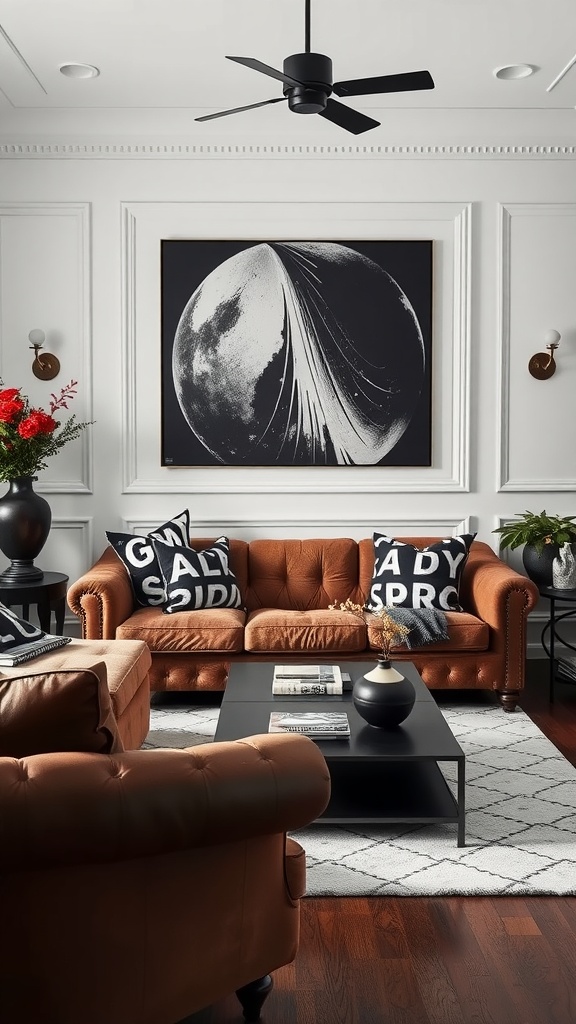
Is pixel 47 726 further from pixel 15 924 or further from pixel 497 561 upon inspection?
pixel 497 561

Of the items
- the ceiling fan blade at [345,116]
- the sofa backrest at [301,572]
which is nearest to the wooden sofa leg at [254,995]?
the ceiling fan blade at [345,116]

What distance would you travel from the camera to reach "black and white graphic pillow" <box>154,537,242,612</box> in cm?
462

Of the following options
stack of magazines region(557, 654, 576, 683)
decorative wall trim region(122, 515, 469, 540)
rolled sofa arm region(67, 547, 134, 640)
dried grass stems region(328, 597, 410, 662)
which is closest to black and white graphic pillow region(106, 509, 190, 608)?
rolled sofa arm region(67, 547, 134, 640)

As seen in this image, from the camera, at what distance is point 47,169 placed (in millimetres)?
5203

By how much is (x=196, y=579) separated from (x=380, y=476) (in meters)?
1.34

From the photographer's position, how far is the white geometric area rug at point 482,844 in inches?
107

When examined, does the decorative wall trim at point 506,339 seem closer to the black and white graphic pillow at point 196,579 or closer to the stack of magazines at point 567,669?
the stack of magazines at point 567,669

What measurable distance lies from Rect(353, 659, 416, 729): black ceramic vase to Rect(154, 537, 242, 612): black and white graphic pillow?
162 centimetres

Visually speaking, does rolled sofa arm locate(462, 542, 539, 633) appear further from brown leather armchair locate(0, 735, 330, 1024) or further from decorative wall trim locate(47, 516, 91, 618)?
brown leather armchair locate(0, 735, 330, 1024)

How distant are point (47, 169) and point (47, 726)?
14.1ft

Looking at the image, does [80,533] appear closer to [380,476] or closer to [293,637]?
[293,637]

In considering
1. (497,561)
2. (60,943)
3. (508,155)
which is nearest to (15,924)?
(60,943)

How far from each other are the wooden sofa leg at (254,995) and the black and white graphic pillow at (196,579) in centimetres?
263

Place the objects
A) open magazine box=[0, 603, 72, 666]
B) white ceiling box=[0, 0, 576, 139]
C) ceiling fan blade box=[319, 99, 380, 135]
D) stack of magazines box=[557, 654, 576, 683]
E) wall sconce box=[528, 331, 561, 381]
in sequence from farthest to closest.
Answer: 1. wall sconce box=[528, 331, 561, 381]
2. stack of magazines box=[557, 654, 576, 683]
3. white ceiling box=[0, 0, 576, 139]
4. open magazine box=[0, 603, 72, 666]
5. ceiling fan blade box=[319, 99, 380, 135]
